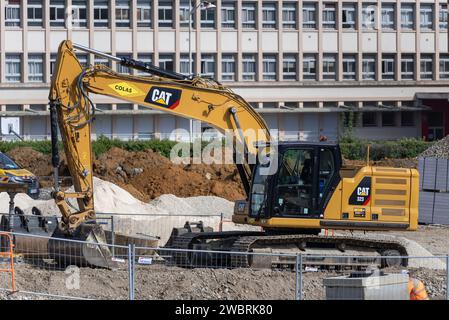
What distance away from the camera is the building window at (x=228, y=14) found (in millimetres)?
67750

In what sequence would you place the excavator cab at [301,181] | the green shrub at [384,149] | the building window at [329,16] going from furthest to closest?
the building window at [329,16] < the green shrub at [384,149] < the excavator cab at [301,181]

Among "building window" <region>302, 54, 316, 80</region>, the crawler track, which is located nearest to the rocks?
the crawler track

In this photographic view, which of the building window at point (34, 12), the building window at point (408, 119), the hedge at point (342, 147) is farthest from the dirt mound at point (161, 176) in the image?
the building window at point (408, 119)

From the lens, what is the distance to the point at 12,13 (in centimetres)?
6506

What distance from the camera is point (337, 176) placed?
23625 millimetres

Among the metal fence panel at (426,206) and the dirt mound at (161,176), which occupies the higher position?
the dirt mound at (161,176)

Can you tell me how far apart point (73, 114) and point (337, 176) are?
5794mm

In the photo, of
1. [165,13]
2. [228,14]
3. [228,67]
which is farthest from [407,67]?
[165,13]

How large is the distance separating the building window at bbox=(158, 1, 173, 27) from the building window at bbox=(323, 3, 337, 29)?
984 centimetres

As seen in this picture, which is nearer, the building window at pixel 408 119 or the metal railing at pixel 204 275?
the metal railing at pixel 204 275

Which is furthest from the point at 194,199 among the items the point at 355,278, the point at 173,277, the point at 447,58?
the point at 447,58

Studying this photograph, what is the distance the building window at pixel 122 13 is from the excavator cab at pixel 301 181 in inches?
1728

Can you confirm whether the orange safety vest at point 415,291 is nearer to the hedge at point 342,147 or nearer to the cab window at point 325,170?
the cab window at point 325,170
